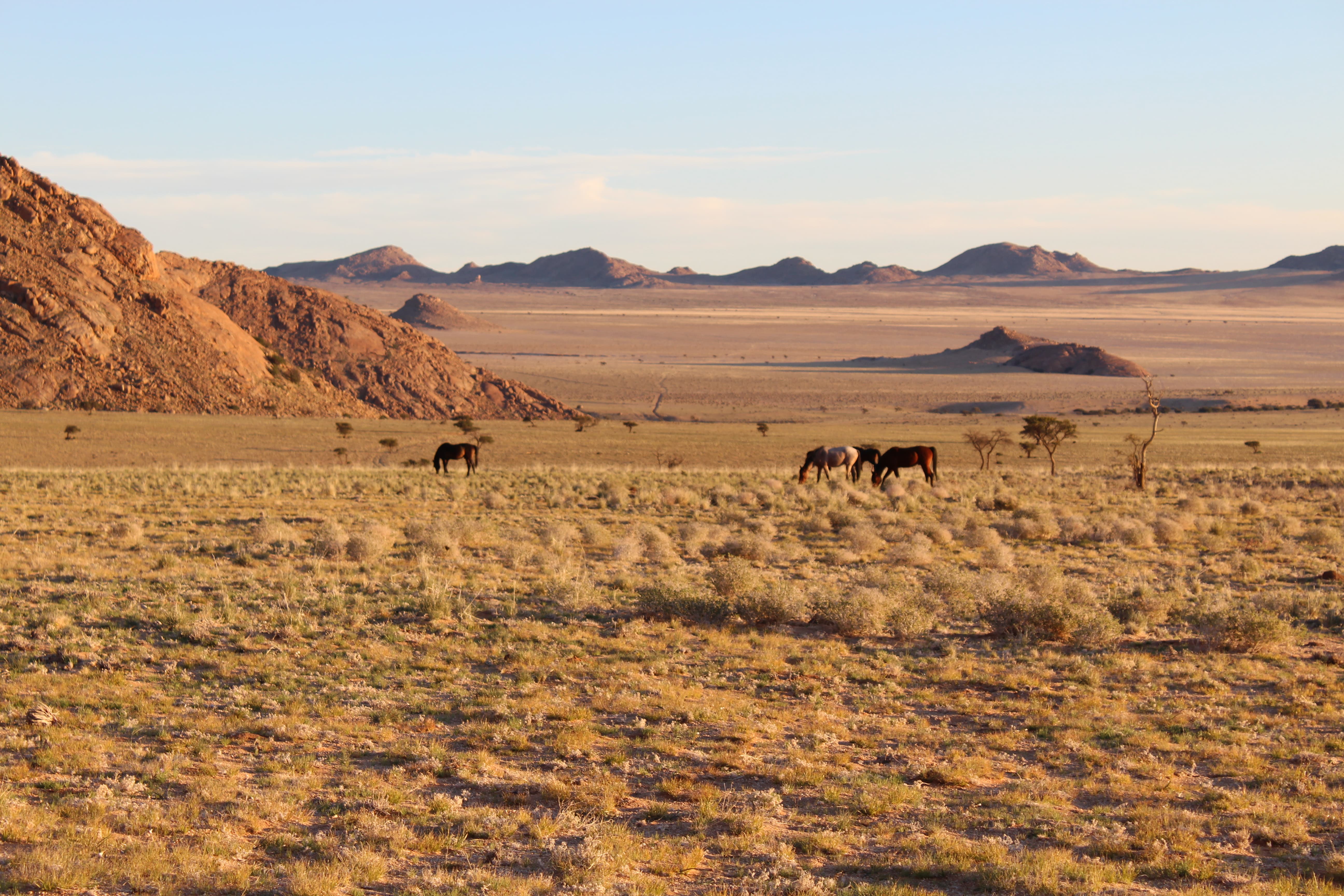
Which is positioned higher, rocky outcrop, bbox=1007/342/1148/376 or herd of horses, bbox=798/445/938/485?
rocky outcrop, bbox=1007/342/1148/376

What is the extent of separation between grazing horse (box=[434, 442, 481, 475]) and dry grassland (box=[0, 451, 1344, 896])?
1529 cm

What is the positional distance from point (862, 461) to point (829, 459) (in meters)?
1.31

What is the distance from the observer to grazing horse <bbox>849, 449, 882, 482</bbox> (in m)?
34.5

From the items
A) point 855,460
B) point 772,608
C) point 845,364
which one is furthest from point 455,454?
point 845,364

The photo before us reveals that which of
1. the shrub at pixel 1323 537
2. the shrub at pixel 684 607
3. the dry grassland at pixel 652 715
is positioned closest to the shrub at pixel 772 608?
the dry grassland at pixel 652 715

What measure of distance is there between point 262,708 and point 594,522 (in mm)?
14391

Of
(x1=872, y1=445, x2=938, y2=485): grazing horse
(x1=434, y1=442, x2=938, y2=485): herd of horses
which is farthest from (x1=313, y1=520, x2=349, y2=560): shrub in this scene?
(x1=872, y1=445, x2=938, y2=485): grazing horse

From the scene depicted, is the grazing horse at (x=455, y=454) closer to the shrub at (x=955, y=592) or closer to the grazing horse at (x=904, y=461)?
the grazing horse at (x=904, y=461)

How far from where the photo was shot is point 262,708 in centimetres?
967

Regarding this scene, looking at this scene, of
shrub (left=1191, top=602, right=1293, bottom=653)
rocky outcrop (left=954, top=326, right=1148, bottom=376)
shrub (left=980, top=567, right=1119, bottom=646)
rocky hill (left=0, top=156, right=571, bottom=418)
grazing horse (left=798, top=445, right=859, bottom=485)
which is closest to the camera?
shrub (left=1191, top=602, right=1293, bottom=653)

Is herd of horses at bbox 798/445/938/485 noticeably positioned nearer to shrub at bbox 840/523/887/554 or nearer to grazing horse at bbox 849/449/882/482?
grazing horse at bbox 849/449/882/482

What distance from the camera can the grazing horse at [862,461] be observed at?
3450cm

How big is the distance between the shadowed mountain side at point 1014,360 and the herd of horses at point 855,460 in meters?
78.9

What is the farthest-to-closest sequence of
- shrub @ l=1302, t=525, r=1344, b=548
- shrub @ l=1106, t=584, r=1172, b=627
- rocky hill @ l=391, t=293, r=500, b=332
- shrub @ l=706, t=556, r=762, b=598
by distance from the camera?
rocky hill @ l=391, t=293, r=500, b=332 < shrub @ l=1302, t=525, r=1344, b=548 < shrub @ l=706, t=556, r=762, b=598 < shrub @ l=1106, t=584, r=1172, b=627
